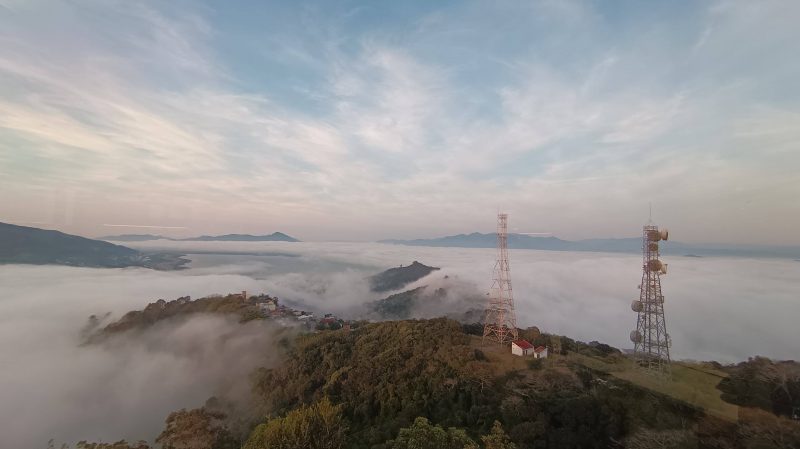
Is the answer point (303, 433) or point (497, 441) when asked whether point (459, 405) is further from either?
point (303, 433)

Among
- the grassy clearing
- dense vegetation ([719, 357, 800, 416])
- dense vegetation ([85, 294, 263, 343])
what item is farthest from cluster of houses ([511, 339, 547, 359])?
dense vegetation ([85, 294, 263, 343])

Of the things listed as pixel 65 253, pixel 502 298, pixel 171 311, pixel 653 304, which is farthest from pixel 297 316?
pixel 65 253

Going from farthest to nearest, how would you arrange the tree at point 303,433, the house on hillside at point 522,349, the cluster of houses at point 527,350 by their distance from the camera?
the house on hillside at point 522,349 < the cluster of houses at point 527,350 < the tree at point 303,433

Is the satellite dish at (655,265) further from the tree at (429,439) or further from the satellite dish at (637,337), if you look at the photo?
the tree at (429,439)

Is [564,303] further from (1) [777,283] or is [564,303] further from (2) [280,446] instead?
(2) [280,446]

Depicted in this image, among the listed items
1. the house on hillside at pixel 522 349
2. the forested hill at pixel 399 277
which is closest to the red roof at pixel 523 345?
the house on hillside at pixel 522 349

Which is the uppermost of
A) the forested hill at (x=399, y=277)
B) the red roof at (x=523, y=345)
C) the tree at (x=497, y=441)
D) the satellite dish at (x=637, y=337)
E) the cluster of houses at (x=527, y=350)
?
the satellite dish at (x=637, y=337)
